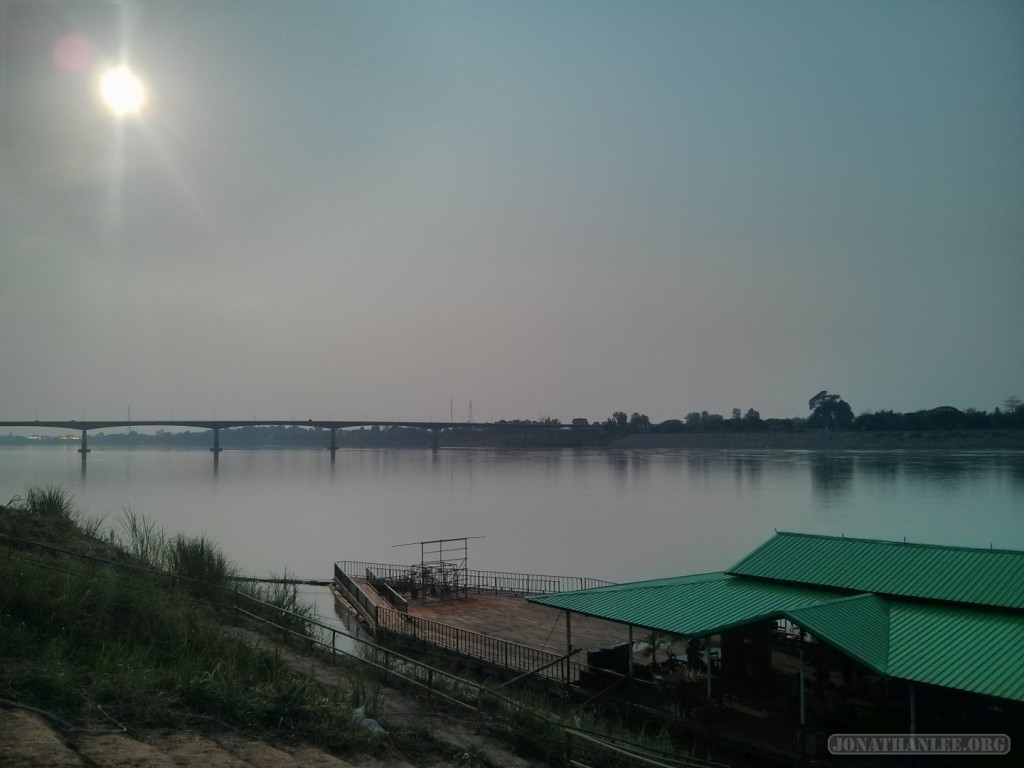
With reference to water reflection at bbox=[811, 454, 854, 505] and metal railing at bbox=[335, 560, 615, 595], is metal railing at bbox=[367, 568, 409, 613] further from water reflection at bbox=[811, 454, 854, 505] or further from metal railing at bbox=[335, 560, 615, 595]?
water reflection at bbox=[811, 454, 854, 505]

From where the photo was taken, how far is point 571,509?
6412 centimetres

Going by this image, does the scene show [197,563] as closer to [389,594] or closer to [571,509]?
[389,594]

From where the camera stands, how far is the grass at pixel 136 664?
9.31 meters

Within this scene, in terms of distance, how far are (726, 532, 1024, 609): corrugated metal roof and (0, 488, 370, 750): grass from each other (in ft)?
36.0

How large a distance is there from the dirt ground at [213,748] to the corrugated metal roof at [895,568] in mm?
8959

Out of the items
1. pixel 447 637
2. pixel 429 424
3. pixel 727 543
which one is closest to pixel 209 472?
pixel 429 424

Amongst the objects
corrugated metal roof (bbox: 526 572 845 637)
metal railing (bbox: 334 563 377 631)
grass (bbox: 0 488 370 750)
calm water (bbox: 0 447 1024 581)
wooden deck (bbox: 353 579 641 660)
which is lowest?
calm water (bbox: 0 447 1024 581)

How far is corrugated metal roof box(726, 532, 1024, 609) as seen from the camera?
15.0 meters

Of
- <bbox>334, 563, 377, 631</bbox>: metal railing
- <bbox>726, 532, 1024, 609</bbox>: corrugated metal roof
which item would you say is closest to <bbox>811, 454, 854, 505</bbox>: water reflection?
<bbox>334, 563, 377, 631</bbox>: metal railing

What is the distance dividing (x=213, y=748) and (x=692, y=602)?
1058 cm

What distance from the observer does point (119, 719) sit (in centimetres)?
895

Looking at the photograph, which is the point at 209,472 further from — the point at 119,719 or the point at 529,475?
the point at 119,719

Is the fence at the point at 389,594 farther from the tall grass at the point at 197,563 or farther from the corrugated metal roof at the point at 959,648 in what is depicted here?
the corrugated metal roof at the point at 959,648

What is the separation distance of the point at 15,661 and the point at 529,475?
9636 cm
